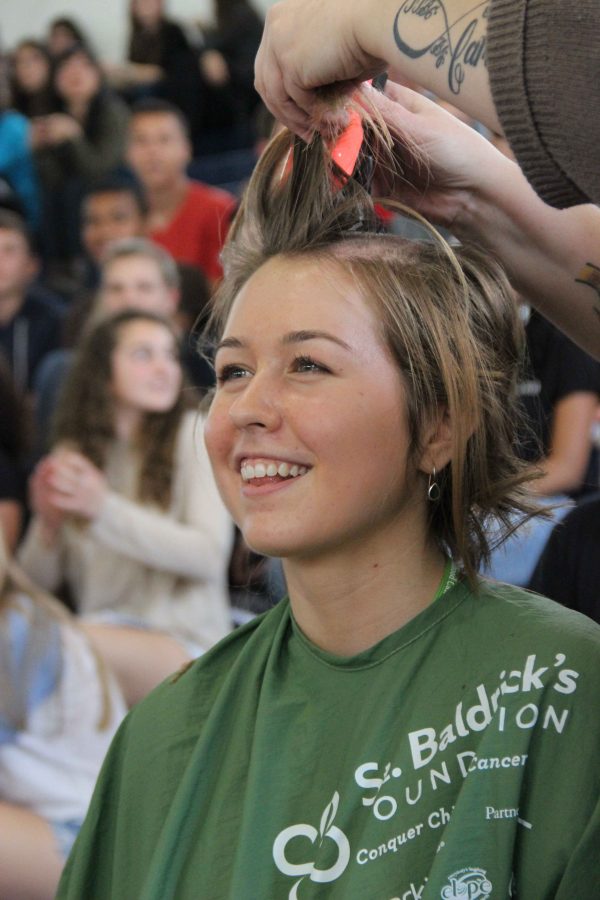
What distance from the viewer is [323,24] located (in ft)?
3.47

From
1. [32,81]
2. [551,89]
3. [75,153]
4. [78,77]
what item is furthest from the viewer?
[32,81]

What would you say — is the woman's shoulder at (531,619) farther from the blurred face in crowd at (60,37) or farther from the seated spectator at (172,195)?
the blurred face in crowd at (60,37)

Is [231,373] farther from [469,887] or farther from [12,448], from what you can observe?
[12,448]

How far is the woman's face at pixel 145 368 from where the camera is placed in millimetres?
3025

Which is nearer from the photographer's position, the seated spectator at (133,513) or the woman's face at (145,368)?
the seated spectator at (133,513)

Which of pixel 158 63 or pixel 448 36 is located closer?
pixel 448 36

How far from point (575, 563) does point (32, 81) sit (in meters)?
6.31

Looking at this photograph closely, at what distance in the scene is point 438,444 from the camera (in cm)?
124

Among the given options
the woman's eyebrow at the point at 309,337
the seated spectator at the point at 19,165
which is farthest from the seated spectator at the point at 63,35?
the woman's eyebrow at the point at 309,337

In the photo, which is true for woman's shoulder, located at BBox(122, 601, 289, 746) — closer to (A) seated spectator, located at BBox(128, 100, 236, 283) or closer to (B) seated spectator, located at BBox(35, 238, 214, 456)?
(B) seated spectator, located at BBox(35, 238, 214, 456)

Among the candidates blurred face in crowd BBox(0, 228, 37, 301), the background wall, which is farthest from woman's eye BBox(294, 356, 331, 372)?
the background wall

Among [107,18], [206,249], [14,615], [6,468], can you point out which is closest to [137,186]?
[206,249]

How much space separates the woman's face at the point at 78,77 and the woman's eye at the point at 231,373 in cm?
549

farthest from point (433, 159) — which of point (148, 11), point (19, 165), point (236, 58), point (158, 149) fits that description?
point (148, 11)
